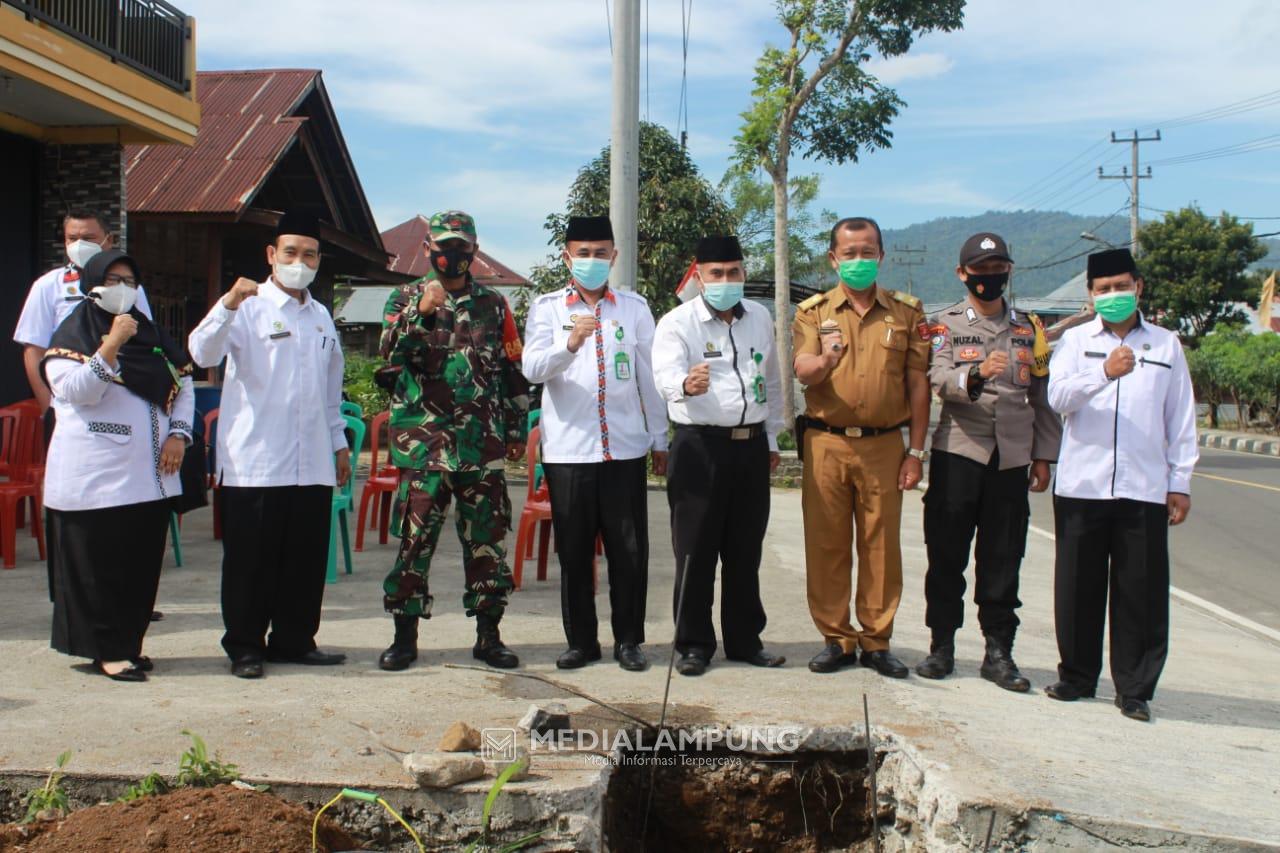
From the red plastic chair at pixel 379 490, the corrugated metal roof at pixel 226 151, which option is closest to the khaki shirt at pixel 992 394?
the red plastic chair at pixel 379 490

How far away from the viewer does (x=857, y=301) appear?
4.91 meters

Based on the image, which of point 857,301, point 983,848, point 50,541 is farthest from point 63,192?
point 983,848

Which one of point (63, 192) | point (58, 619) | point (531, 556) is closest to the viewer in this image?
point (58, 619)

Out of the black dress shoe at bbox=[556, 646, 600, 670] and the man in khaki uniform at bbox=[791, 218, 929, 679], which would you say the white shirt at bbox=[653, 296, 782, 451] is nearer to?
the man in khaki uniform at bbox=[791, 218, 929, 679]

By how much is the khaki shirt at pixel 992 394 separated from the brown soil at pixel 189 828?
9.56 feet

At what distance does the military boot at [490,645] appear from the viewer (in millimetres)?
4809

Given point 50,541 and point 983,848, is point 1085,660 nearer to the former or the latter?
point 983,848

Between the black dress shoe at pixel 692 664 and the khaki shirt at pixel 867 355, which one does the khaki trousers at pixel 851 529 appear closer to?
the khaki shirt at pixel 867 355

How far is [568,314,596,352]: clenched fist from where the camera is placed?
4.59m

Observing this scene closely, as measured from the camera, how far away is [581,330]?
15.1 feet

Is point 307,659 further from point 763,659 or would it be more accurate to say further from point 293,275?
point 763,659

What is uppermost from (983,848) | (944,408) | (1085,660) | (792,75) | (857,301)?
(792,75)

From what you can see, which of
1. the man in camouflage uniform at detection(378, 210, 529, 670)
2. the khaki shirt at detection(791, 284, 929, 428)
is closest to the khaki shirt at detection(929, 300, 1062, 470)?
the khaki shirt at detection(791, 284, 929, 428)

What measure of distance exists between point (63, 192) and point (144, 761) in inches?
340
